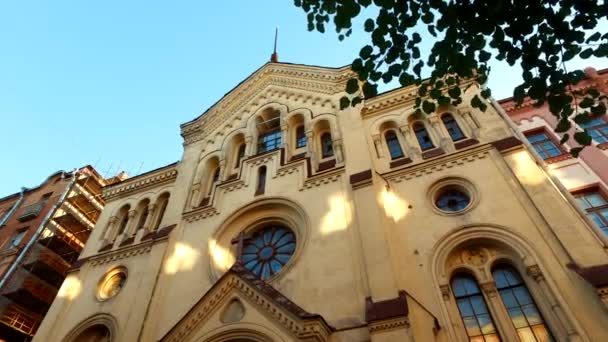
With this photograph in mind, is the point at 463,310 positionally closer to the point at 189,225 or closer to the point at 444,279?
the point at 444,279

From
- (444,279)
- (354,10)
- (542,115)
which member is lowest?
(444,279)

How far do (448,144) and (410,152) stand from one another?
1329mm

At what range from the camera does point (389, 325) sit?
850 cm

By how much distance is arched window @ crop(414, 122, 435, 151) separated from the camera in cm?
1418

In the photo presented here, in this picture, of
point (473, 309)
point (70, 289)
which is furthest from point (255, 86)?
point (473, 309)

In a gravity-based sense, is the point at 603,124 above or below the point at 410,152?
above

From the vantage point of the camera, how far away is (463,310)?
9.46m

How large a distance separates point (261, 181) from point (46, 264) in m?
16.8

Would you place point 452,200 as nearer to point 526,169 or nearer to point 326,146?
point 526,169

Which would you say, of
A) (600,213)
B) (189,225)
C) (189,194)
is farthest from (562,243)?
(189,194)

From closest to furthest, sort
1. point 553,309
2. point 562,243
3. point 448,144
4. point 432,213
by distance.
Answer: point 553,309 < point 562,243 < point 432,213 < point 448,144

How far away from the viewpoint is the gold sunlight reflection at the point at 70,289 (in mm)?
14875

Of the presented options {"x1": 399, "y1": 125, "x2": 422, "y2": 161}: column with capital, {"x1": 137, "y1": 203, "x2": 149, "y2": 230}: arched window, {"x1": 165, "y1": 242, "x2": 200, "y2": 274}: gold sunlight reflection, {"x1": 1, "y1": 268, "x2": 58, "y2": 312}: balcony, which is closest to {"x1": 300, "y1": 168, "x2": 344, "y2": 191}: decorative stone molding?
{"x1": 399, "y1": 125, "x2": 422, "y2": 161}: column with capital

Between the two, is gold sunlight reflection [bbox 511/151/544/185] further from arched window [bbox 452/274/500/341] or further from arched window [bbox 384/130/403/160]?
arched window [bbox 384/130/403/160]
